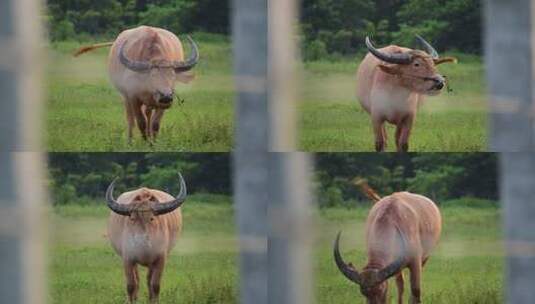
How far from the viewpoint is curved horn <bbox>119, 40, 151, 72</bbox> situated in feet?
16.7

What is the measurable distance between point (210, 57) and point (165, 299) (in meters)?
0.56

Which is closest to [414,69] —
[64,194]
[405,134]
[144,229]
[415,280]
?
[405,134]

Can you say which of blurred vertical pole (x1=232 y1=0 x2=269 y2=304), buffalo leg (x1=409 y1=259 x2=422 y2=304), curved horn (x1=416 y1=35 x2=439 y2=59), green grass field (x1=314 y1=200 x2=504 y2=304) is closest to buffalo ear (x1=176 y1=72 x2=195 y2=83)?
blurred vertical pole (x1=232 y1=0 x2=269 y2=304)

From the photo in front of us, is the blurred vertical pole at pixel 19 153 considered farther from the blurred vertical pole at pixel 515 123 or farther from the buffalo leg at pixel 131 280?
the blurred vertical pole at pixel 515 123

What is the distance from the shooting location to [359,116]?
206 inches

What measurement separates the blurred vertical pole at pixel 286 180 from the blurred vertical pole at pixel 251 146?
0.02 metres

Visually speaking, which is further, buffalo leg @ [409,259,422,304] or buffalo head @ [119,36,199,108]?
buffalo leg @ [409,259,422,304]

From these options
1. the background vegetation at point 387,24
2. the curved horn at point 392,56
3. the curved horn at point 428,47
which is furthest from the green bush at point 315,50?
the curved horn at point 428,47

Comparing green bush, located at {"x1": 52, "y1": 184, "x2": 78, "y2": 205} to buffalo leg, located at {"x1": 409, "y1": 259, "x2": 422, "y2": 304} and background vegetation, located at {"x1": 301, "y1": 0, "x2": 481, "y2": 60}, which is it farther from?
buffalo leg, located at {"x1": 409, "y1": 259, "x2": 422, "y2": 304}

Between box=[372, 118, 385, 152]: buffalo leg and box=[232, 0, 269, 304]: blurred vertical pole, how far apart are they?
27cm

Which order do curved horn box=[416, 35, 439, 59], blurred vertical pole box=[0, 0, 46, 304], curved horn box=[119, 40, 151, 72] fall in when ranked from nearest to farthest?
blurred vertical pole box=[0, 0, 46, 304] < curved horn box=[119, 40, 151, 72] < curved horn box=[416, 35, 439, 59]

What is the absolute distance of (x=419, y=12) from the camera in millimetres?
5262

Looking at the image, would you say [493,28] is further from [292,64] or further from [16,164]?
[16,164]

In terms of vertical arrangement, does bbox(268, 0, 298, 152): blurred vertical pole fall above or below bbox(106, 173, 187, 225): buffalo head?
above
